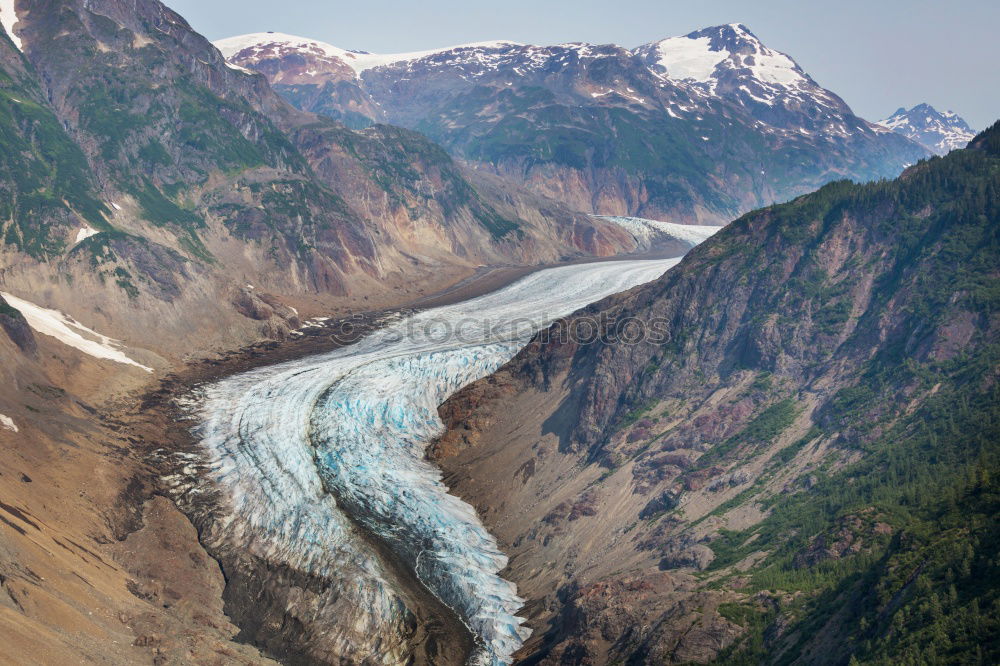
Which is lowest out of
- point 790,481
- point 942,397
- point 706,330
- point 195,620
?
point 195,620

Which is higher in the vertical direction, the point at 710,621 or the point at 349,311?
the point at 349,311

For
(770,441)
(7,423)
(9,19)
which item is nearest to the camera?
(770,441)

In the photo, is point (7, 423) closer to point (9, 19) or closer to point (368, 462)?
point (368, 462)

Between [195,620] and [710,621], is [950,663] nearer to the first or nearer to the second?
[710,621]

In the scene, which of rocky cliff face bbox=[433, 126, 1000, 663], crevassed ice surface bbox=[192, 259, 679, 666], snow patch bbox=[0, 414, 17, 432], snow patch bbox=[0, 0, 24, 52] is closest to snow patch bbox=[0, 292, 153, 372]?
crevassed ice surface bbox=[192, 259, 679, 666]

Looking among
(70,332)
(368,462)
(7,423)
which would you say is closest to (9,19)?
(70,332)

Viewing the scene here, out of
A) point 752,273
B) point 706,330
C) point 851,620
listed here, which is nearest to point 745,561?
point 851,620
